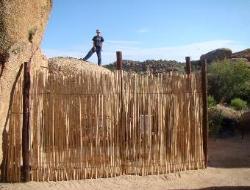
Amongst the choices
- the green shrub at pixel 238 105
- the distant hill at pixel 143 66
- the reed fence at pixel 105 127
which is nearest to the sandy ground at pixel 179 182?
the reed fence at pixel 105 127

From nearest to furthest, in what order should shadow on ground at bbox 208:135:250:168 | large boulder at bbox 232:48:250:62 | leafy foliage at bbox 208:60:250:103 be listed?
shadow on ground at bbox 208:135:250:168, leafy foliage at bbox 208:60:250:103, large boulder at bbox 232:48:250:62

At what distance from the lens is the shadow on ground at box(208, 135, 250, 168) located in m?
9.88

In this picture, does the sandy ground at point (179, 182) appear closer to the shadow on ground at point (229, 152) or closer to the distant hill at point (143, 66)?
the shadow on ground at point (229, 152)

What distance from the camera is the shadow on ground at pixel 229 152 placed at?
32.4 ft

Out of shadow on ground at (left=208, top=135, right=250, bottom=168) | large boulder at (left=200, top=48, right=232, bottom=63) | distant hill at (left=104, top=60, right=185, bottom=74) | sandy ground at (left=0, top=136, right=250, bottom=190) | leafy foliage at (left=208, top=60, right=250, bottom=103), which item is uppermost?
large boulder at (left=200, top=48, right=232, bottom=63)

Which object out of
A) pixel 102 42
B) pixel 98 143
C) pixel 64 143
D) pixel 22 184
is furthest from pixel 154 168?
pixel 102 42

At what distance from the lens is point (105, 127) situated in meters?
8.09

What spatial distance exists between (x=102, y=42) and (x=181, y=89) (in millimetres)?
6375

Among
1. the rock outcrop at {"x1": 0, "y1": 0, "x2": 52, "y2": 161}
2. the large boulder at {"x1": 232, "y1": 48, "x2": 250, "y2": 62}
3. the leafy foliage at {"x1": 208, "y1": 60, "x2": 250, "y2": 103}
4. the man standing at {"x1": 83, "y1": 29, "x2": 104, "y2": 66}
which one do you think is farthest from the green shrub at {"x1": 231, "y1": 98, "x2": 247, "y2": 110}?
the large boulder at {"x1": 232, "y1": 48, "x2": 250, "y2": 62}

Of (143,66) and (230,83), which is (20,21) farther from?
(143,66)

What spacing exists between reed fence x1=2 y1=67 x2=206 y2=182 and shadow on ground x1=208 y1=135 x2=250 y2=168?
133cm

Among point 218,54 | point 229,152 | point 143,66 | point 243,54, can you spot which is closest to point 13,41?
point 229,152

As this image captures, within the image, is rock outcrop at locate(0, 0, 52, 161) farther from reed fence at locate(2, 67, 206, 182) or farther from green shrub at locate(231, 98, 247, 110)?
green shrub at locate(231, 98, 247, 110)

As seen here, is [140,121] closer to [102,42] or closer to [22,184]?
[22,184]
